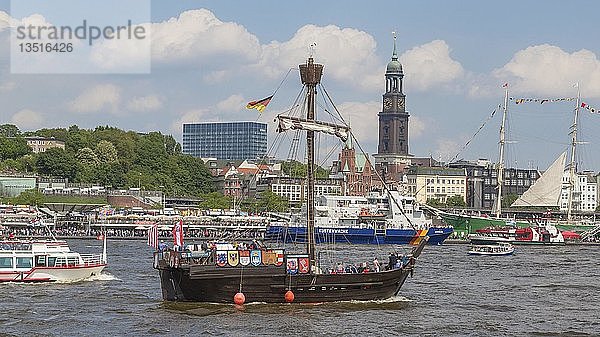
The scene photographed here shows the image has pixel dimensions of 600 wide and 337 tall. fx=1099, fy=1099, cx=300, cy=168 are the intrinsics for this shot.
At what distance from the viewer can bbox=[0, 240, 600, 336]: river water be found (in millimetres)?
49344

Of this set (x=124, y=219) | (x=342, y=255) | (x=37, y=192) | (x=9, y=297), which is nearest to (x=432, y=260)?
(x=342, y=255)

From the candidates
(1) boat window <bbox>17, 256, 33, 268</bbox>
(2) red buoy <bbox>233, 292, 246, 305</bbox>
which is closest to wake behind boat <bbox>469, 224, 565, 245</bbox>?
(1) boat window <bbox>17, 256, 33, 268</bbox>

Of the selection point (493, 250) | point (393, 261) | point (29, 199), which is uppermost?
point (29, 199)

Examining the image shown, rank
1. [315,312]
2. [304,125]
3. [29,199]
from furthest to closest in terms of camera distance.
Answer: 1. [29,199]
2. [304,125]
3. [315,312]

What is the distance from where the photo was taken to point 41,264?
222 feet

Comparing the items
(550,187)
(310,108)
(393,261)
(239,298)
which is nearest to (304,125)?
(310,108)

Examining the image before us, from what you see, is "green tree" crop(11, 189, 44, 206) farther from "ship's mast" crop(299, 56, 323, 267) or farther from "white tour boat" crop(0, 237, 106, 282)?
"ship's mast" crop(299, 56, 323, 267)

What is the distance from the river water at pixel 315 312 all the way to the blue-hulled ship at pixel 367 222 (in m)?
71.2

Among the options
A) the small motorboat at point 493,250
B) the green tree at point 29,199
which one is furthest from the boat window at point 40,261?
the green tree at point 29,199

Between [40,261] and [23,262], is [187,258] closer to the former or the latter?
[40,261]

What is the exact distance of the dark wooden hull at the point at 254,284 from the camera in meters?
53.7

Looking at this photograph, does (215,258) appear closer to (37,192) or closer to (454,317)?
(454,317)

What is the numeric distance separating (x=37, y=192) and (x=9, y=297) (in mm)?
134241

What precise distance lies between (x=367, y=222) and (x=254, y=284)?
346ft
